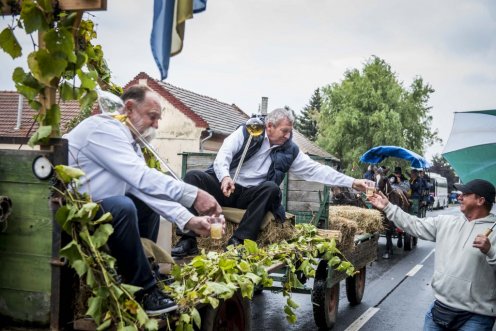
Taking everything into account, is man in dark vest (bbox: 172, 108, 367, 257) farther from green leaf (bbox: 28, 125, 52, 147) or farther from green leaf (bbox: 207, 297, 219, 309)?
green leaf (bbox: 28, 125, 52, 147)

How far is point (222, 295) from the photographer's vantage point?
11.2ft

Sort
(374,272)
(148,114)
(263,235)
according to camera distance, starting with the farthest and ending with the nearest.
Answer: (374,272) < (263,235) < (148,114)

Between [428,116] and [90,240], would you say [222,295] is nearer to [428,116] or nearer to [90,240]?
[90,240]

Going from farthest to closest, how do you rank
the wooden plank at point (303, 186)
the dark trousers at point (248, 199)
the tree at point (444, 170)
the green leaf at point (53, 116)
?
1. the tree at point (444, 170)
2. the wooden plank at point (303, 186)
3. the dark trousers at point (248, 199)
4. the green leaf at point (53, 116)

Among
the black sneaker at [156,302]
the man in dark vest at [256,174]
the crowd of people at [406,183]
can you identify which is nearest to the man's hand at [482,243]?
the man in dark vest at [256,174]

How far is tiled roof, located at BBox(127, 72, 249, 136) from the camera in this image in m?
30.8

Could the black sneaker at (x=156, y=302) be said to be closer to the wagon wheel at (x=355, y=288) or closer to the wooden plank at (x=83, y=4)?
the wooden plank at (x=83, y=4)

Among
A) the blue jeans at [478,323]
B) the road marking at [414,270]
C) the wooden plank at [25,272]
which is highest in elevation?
the wooden plank at [25,272]

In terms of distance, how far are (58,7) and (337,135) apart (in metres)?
41.2

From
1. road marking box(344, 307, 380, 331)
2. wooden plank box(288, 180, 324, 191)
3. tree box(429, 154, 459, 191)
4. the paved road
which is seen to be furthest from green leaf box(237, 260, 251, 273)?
tree box(429, 154, 459, 191)

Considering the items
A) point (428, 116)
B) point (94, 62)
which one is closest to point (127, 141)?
point (94, 62)

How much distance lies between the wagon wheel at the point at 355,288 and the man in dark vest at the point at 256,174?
2.26 metres

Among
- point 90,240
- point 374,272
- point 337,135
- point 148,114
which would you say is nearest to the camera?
point 90,240

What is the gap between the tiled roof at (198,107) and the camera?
30.8 meters
